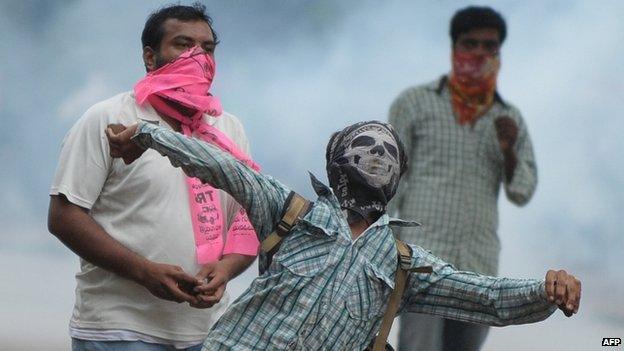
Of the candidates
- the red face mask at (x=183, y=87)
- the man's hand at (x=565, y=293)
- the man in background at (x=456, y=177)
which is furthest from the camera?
the man in background at (x=456, y=177)

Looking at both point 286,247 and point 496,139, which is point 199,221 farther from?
point 496,139

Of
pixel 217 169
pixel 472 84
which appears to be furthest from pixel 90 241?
pixel 472 84

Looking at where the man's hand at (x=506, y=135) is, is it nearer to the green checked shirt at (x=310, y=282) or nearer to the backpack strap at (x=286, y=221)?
the green checked shirt at (x=310, y=282)

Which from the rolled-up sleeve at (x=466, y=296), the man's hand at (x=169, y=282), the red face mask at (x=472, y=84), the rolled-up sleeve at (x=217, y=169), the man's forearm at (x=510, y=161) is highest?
the red face mask at (x=472, y=84)

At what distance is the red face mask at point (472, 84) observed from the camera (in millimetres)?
5590

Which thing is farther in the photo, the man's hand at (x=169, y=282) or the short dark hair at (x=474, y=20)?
the short dark hair at (x=474, y=20)

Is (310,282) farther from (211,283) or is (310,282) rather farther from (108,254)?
(108,254)

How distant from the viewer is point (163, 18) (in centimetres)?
431

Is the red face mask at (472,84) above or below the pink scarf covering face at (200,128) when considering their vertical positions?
above

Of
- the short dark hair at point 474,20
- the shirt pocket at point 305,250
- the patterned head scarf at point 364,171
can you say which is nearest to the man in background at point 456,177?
the short dark hair at point 474,20

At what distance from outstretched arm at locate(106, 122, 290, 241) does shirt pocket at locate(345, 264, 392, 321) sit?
0.74 feet

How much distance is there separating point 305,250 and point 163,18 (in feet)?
3.42

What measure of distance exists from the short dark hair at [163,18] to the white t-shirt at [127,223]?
36cm

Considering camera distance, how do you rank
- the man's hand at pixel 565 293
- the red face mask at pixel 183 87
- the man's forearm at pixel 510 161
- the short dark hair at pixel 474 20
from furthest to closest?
1. the short dark hair at pixel 474 20
2. the man's forearm at pixel 510 161
3. the red face mask at pixel 183 87
4. the man's hand at pixel 565 293
